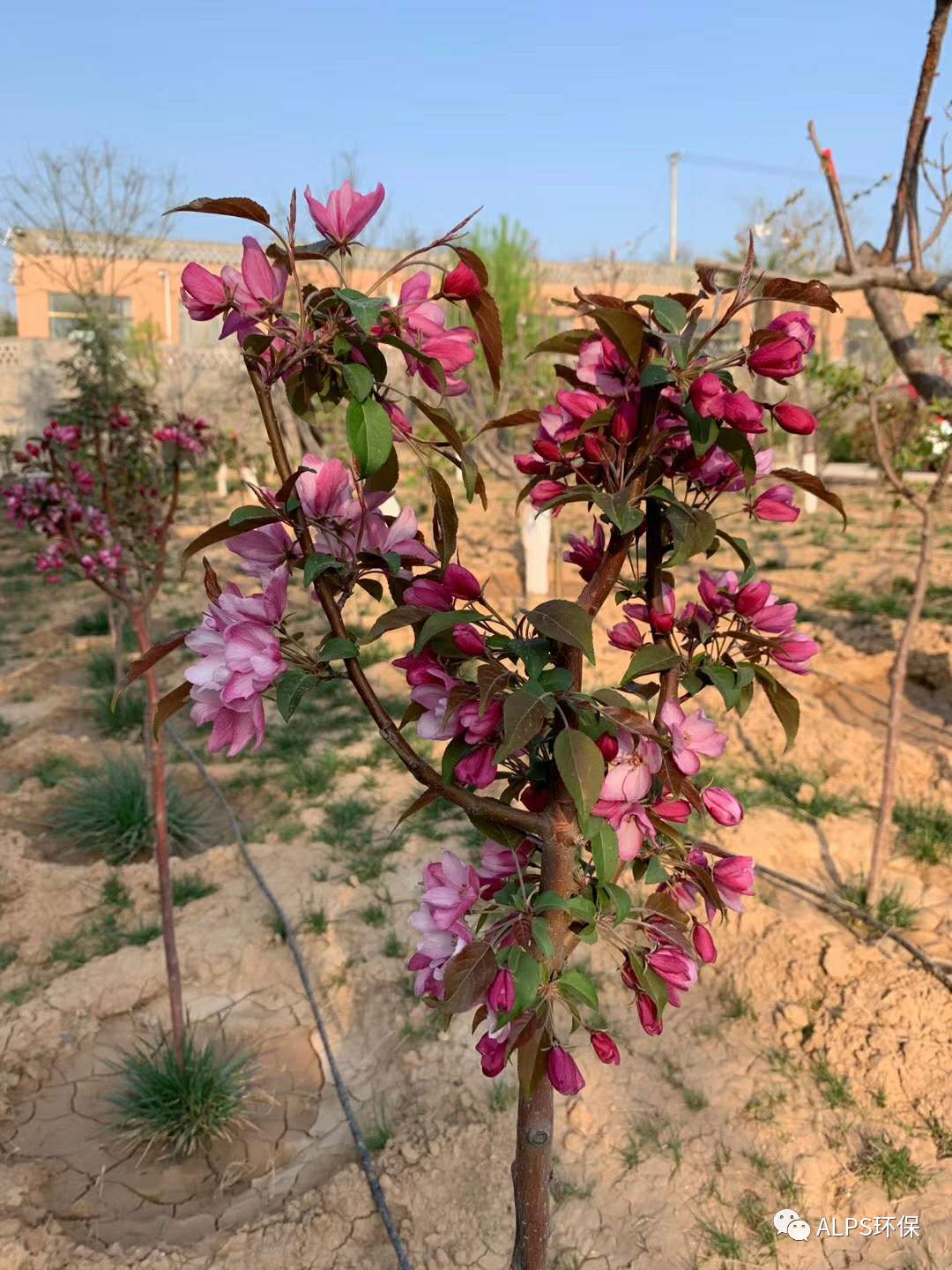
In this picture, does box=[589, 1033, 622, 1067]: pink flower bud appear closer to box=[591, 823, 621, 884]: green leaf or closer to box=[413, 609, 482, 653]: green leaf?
box=[591, 823, 621, 884]: green leaf

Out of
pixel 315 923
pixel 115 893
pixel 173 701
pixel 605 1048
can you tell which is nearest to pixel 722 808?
pixel 605 1048

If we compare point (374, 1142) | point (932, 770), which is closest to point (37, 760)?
point (374, 1142)

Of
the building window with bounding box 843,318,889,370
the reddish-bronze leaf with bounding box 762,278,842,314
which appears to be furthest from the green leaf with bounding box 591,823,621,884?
the building window with bounding box 843,318,889,370

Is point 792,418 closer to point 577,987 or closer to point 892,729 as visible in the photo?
point 577,987

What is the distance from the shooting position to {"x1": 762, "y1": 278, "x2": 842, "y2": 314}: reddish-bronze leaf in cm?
87

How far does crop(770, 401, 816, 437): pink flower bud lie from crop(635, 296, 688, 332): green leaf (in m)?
0.17

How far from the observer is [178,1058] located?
2.29 meters

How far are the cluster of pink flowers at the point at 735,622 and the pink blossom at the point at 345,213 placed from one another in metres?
0.45

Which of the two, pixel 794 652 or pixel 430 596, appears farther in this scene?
pixel 794 652

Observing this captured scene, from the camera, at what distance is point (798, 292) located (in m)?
0.90

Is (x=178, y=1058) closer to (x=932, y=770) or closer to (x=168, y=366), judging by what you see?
(x=932, y=770)

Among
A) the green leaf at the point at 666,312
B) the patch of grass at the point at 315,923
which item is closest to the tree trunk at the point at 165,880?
the patch of grass at the point at 315,923

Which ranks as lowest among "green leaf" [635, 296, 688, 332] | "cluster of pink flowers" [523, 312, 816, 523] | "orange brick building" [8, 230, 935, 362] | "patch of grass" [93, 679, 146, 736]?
"patch of grass" [93, 679, 146, 736]

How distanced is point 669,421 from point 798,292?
0.18 metres
